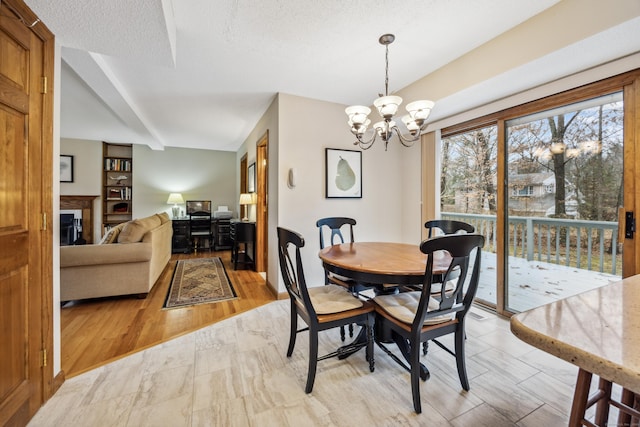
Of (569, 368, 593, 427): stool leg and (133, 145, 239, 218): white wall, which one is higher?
(133, 145, 239, 218): white wall

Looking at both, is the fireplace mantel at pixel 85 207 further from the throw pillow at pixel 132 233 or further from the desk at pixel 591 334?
the desk at pixel 591 334

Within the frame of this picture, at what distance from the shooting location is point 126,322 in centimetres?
268

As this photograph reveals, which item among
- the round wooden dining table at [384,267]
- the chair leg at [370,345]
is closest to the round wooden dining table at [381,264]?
the round wooden dining table at [384,267]

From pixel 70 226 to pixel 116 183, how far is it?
128 cm

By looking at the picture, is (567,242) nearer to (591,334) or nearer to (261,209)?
(591,334)

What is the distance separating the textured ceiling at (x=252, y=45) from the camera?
1.78 m

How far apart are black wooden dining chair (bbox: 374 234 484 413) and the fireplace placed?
637 cm

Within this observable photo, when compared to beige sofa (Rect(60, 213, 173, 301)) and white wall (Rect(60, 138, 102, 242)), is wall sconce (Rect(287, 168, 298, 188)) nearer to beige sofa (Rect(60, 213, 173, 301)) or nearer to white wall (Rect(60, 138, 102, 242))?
beige sofa (Rect(60, 213, 173, 301))

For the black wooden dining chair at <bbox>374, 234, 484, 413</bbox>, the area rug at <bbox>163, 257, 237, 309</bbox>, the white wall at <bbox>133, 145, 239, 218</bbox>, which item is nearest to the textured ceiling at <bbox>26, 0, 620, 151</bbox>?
the black wooden dining chair at <bbox>374, 234, 484, 413</bbox>

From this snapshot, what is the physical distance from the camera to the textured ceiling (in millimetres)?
1779

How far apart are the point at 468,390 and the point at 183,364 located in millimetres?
1907

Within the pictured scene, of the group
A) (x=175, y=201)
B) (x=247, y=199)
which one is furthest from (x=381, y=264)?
(x=175, y=201)

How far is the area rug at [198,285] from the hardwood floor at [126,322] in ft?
0.39

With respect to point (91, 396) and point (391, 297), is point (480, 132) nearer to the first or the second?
point (391, 297)
